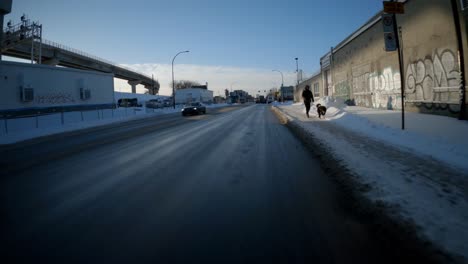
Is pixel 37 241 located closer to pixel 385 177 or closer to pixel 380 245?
pixel 380 245

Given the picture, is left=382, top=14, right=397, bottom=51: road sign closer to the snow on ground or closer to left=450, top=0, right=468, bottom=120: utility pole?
left=450, top=0, right=468, bottom=120: utility pole

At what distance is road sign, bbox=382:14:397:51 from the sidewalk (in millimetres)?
2624

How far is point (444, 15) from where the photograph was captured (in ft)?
37.9

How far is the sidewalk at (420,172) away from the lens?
2965mm

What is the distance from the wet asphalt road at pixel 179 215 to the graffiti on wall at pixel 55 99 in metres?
A: 22.7

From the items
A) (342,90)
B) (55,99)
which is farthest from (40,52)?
(342,90)

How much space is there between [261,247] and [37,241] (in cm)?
219

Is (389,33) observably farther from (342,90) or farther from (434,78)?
(342,90)

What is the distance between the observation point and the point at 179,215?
3621 mm

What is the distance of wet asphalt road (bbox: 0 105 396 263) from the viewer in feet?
8.93

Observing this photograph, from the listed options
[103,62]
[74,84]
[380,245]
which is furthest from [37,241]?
[103,62]

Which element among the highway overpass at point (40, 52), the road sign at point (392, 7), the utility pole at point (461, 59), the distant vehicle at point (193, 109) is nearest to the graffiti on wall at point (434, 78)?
the utility pole at point (461, 59)

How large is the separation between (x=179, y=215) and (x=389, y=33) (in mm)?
9169

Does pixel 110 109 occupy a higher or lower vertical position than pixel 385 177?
higher
